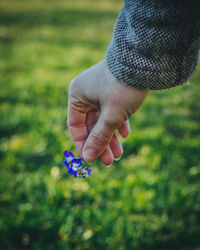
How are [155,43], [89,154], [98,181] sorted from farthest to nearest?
[98,181] → [89,154] → [155,43]

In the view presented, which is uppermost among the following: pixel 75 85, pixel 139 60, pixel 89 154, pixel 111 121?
pixel 139 60

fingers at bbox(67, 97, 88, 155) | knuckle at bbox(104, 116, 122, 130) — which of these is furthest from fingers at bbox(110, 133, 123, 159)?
knuckle at bbox(104, 116, 122, 130)

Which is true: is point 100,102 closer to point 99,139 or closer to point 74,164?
point 99,139

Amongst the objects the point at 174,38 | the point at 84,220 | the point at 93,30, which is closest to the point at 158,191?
the point at 84,220

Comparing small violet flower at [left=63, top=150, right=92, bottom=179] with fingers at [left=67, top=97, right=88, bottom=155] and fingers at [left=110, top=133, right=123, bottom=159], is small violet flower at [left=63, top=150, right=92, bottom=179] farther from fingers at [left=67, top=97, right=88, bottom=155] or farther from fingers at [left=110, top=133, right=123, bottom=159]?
fingers at [left=110, top=133, right=123, bottom=159]

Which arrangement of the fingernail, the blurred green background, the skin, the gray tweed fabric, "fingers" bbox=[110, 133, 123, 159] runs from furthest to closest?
1. the blurred green background
2. "fingers" bbox=[110, 133, 123, 159]
3. the fingernail
4. the skin
5. the gray tweed fabric

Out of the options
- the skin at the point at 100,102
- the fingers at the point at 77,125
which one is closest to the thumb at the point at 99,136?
the skin at the point at 100,102

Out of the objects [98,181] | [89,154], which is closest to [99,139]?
[89,154]
